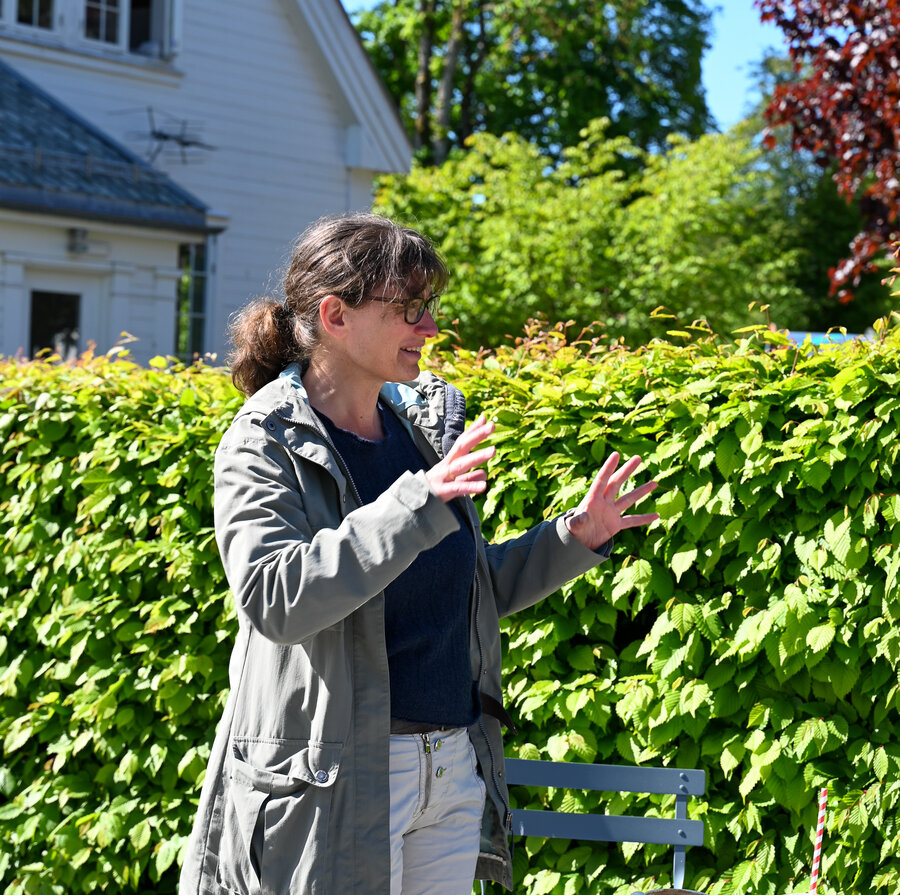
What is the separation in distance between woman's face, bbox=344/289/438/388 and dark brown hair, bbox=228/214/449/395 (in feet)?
0.08

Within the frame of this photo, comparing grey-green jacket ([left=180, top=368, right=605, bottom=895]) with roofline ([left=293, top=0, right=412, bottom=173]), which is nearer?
grey-green jacket ([left=180, top=368, right=605, bottom=895])

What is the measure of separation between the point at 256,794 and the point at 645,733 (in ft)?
4.86

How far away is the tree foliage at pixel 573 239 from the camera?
17.2 m

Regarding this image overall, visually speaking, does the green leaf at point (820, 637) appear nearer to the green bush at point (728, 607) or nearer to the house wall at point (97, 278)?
the green bush at point (728, 607)

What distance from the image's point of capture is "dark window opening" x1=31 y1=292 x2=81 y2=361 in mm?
11430

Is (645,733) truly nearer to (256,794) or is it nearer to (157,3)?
(256,794)

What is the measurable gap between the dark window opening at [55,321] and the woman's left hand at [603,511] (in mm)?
9713

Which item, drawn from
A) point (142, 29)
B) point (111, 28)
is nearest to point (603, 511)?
point (111, 28)

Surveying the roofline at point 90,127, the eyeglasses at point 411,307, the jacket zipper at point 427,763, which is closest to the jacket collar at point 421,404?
the eyeglasses at point 411,307

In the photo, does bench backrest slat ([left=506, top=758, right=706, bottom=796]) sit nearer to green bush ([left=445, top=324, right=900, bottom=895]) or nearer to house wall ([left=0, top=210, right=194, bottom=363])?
green bush ([left=445, top=324, right=900, bottom=895])

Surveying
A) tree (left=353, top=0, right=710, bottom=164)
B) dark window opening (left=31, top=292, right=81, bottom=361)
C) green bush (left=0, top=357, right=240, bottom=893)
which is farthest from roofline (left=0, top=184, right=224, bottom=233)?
tree (left=353, top=0, right=710, bottom=164)

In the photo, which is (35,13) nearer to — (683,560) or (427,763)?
(683,560)

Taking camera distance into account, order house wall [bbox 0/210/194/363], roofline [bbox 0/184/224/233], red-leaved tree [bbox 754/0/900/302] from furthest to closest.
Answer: house wall [bbox 0/210/194/363] < roofline [bbox 0/184/224/233] < red-leaved tree [bbox 754/0/900/302]

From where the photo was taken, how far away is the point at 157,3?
13.2 m
